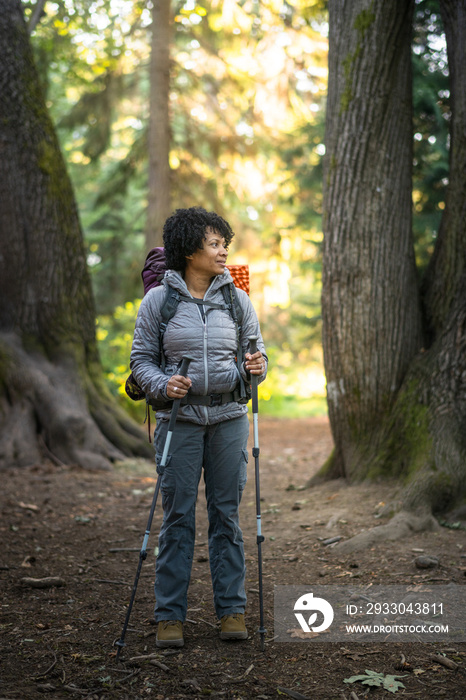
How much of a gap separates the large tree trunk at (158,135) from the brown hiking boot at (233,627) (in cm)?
905

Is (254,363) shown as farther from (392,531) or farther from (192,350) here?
(392,531)

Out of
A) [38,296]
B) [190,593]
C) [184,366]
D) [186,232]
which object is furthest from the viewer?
[38,296]

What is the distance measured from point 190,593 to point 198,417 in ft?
4.51

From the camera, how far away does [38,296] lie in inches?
297

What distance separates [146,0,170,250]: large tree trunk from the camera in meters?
11.6

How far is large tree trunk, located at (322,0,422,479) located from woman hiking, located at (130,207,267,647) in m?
2.33

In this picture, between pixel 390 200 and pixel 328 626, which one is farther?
pixel 390 200

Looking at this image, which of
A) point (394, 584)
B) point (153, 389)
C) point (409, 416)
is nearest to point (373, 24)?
point (409, 416)

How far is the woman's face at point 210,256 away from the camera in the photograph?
3.29m

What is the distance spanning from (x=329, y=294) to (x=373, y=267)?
450 mm

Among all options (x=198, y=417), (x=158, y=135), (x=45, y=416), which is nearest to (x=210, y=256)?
(x=198, y=417)

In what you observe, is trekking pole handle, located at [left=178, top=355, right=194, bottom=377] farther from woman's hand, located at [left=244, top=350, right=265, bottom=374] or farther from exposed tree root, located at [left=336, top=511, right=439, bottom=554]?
exposed tree root, located at [left=336, top=511, right=439, bottom=554]

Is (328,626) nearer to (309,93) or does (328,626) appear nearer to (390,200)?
(390,200)

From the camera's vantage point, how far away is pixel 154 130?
38.7ft
